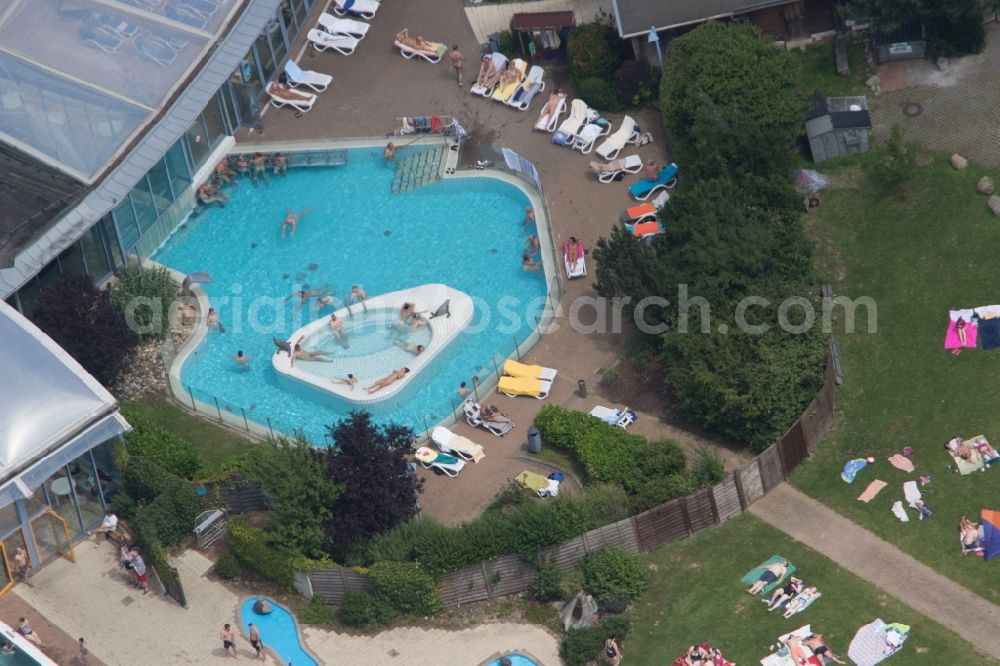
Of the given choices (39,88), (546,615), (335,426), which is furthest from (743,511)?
(39,88)

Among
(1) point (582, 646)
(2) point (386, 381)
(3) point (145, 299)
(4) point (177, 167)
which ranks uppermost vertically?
(4) point (177, 167)

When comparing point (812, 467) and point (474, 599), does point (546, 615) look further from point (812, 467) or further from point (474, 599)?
point (812, 467)

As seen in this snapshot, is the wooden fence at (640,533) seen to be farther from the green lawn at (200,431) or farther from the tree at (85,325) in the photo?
the tree at (85,325)

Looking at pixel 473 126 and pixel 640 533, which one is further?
pixel 473 126

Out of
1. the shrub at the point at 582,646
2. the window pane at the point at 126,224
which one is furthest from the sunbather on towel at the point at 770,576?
the window pane at the point at 126,224

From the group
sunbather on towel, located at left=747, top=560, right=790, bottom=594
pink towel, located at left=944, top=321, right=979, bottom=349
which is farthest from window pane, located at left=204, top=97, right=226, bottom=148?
sunbather on towel, located at left=747, top=560, right=790, bottom=594

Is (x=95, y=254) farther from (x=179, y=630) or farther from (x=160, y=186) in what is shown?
(x=179, y=630)

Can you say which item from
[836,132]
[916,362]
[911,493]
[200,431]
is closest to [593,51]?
[836,132]
